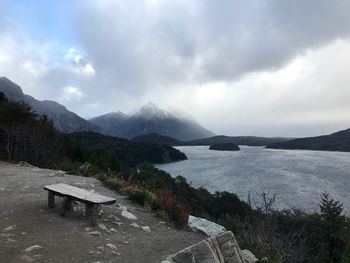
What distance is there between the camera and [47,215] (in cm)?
812

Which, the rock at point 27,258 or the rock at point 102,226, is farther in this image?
the rock at point 102,226

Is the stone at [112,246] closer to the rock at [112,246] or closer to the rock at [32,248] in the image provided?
the rock at [112,246]

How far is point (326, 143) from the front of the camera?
163 m

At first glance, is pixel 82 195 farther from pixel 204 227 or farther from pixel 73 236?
pixel 204 227

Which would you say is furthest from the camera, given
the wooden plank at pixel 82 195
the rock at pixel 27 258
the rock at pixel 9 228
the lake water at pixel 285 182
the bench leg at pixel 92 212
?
the lake water at pixel 285 182

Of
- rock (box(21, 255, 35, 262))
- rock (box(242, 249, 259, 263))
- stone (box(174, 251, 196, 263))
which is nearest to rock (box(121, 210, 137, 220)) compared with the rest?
rock (box(242, 249, 259, 263))

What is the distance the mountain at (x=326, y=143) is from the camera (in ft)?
522

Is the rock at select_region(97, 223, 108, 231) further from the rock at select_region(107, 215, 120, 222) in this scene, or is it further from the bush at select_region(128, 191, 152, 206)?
the bush at select_region(128, 191, 152, 206)

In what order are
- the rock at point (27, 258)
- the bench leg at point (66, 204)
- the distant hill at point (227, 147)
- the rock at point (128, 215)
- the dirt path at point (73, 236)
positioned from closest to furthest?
the rock at point (27, 258) < the dirt path at point (73, 236) < the bench leg at point (66, 204) < the rock at point (128, 215) < the distant hill at point (227, 147)

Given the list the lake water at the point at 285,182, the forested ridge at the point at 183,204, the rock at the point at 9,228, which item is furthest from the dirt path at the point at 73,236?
the lake water at the point at 285,182

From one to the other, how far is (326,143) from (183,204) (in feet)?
536

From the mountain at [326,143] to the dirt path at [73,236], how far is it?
15986 centimetres

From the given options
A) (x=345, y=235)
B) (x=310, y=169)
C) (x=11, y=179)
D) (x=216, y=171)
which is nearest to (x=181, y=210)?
(x=11, y=179)

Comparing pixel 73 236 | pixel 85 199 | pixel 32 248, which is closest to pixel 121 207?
pixel 85 199
